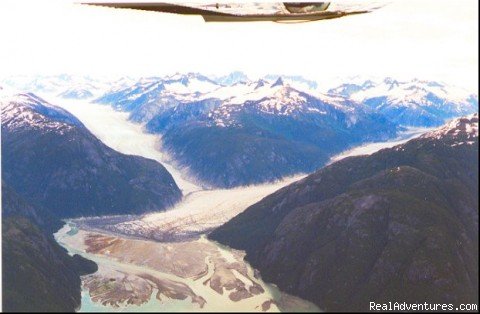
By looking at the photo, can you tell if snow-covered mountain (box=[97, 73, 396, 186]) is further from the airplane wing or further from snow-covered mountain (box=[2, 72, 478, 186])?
the airplane wing

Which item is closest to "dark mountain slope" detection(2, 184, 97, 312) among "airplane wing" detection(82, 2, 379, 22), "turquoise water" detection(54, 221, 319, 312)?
"turquoise water" detection(54, 221, 319, 312)

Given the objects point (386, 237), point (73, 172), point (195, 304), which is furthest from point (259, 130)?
point (195, 304)

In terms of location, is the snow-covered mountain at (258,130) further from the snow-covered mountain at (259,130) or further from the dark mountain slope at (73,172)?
the dark mountain slope at (73,172)

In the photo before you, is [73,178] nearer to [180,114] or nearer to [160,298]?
[160,298]

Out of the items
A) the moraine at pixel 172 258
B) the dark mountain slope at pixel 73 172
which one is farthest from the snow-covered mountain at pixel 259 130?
the dark mountain slope at pixel 73 172

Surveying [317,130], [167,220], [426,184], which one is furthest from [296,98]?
[426,184]

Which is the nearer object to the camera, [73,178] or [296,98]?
[73,178]
